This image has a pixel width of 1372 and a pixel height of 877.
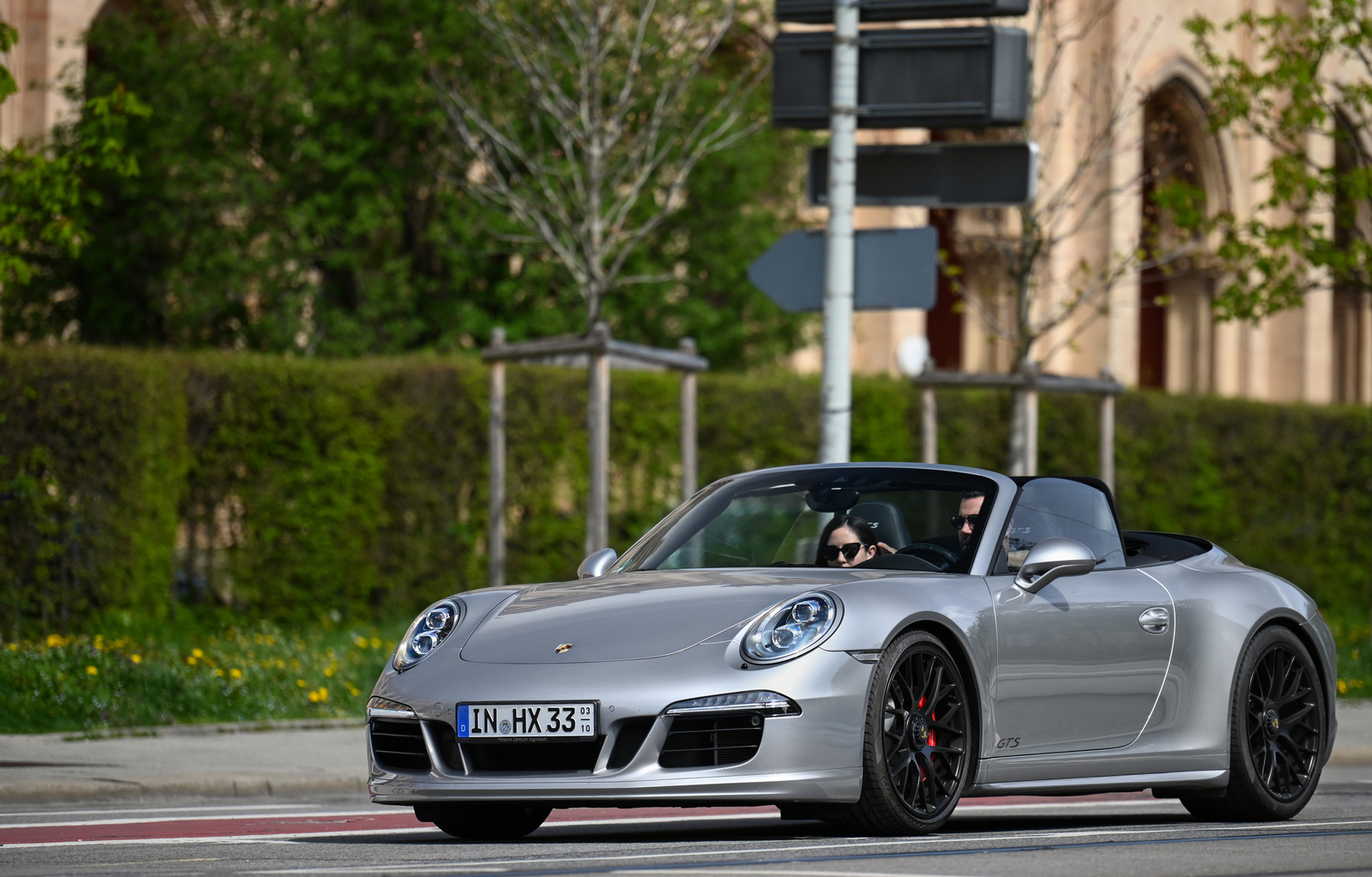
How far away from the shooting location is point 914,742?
6867mm

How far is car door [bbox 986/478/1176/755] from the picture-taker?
7320mm

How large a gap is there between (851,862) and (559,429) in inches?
528

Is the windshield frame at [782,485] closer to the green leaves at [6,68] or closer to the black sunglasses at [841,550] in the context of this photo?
the black sunglasses at [841,550]

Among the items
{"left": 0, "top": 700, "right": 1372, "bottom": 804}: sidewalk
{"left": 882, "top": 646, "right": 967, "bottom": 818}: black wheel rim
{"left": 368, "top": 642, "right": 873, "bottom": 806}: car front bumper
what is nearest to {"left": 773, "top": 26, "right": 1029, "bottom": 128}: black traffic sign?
{"left": 0, "top": 700, "right": 1372, "bottom": 804}: sidewalk

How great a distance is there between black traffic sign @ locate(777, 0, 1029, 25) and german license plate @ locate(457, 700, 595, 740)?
5350mm

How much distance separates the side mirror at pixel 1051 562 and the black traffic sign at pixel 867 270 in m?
3.08

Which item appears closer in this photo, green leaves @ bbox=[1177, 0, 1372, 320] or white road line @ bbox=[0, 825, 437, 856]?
white road line @ bbox=[0, 825, 437, 856]

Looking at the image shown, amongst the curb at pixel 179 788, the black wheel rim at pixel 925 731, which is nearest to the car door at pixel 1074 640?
the black wheel rim at pixel 925 731

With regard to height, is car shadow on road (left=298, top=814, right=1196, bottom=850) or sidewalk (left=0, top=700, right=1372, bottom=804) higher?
car shadow on road (left=298, top=814, right=1196, bottom=850)

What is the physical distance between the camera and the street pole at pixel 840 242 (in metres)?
10.7

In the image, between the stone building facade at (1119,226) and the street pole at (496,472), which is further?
the stone building facade at (1119,226)

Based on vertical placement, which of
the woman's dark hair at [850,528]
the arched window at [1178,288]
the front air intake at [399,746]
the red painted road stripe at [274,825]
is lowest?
the red painted road stripe at [274,825]

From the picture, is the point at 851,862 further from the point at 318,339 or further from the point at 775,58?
the point at 318,339

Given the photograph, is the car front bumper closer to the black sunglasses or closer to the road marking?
the black sunglasses
